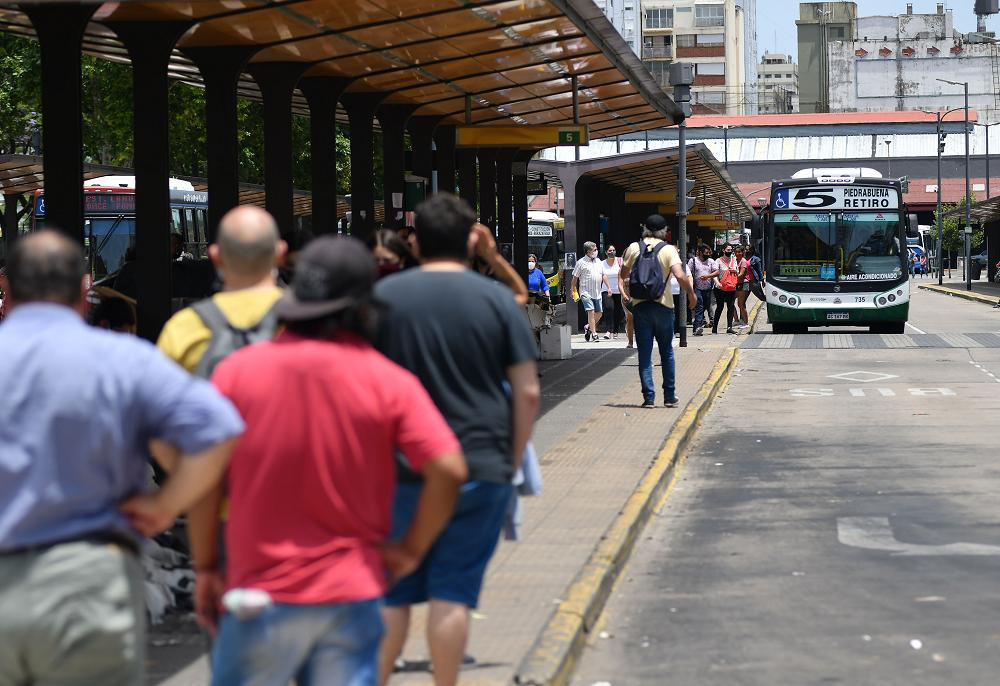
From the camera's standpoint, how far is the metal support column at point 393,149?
2220 cm

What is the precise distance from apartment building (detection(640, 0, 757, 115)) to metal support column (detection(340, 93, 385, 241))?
124512 mm

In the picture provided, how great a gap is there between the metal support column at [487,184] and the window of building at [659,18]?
388 feet

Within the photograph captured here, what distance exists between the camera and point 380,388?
410 cm

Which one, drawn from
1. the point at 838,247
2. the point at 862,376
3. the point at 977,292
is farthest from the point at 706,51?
the point at 862,376

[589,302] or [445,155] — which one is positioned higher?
[445,155]

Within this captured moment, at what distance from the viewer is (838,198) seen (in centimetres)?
3381

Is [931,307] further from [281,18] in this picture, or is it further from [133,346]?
[133,346]

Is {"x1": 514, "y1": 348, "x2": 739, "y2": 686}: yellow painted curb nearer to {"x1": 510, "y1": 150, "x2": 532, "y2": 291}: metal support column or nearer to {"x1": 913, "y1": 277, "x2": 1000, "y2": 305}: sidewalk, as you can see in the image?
{"x1": 510, "y1": 150, "x2": 532, "y2": 291}: metal support column

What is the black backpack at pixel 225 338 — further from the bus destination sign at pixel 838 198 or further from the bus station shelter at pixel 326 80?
the bus destination sign at pixel 838 198

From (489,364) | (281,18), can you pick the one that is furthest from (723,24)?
(489,364)

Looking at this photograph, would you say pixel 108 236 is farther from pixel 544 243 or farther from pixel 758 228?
pixel 544 243

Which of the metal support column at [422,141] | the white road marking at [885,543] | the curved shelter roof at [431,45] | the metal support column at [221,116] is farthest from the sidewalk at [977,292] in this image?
the white road marking at [885,543]

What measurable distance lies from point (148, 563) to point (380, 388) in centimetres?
386

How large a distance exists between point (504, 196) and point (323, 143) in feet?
32.9
